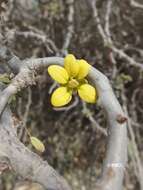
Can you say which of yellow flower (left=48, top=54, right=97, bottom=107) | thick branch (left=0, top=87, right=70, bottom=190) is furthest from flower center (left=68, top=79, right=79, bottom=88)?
thick branch (left=0, top=87, right=70, bottom=190)

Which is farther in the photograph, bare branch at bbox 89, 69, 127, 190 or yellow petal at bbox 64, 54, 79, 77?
yellow petal at bbox 64, 54, 79, 77

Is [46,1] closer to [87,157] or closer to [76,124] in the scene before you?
[76,124]

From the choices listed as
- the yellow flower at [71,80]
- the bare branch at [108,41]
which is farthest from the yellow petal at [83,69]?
the bare branch at [108,41]

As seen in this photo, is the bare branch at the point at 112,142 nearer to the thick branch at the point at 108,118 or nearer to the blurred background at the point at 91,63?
the thick branch at the point at 108,118

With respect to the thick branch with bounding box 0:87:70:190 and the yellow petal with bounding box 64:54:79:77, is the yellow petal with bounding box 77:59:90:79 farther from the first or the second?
the thick branch with bounding box 0:87:70:190

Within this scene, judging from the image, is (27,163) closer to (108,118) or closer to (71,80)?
(108,118)

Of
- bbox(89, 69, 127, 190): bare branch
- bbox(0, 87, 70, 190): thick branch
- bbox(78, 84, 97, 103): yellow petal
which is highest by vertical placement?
bbox(0, 87, 70, 190): thick branch

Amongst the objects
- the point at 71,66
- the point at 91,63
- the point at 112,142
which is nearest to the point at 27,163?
the point at 112,142

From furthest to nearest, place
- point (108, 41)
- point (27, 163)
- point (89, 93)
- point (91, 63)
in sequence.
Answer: point (91, 63)
point (108, 41)
point (89, 93)
point (27, 163)
